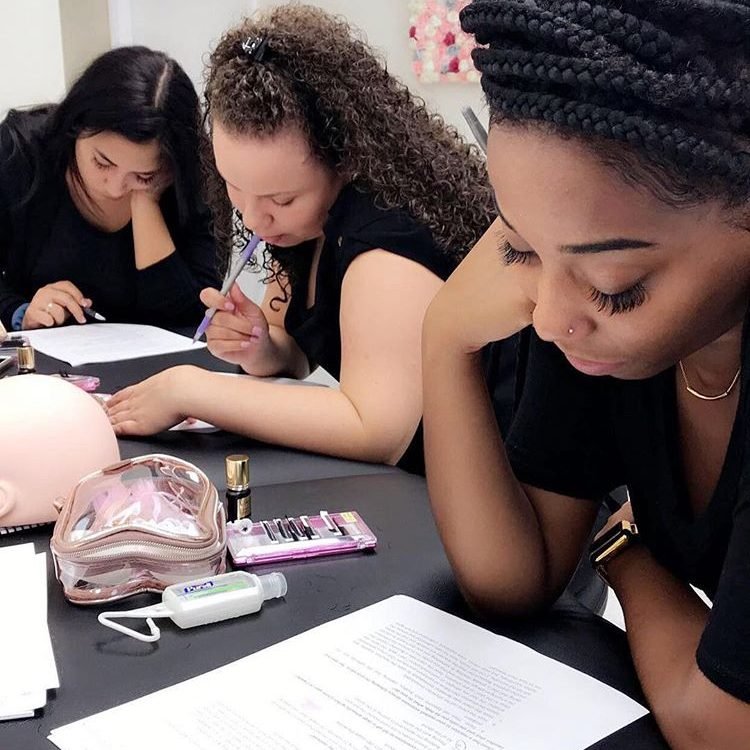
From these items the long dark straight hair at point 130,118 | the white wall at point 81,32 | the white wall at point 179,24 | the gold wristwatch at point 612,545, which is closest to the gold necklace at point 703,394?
the gold wristwatch at point 612,545

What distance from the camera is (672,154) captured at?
19.2 inches

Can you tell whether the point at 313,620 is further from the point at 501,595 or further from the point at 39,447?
the point at 39,447

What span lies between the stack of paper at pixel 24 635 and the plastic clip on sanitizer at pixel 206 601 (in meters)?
0.05

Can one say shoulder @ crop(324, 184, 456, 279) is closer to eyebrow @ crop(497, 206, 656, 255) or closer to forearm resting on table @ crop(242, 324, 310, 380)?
forearm resting on table @ crop(242, 324, 310, 380)

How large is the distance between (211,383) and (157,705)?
0.57 m

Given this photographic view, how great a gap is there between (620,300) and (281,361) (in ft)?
2.97

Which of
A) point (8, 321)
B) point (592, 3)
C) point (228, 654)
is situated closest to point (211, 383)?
point (228, 654)

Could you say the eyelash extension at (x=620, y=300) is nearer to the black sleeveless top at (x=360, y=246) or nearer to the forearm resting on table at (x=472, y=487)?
the forearm resting on table at (x=472, y=487)

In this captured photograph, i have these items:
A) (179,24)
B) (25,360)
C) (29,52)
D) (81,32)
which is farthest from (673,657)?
(179,24)

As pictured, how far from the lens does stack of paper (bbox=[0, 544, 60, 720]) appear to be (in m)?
0.58

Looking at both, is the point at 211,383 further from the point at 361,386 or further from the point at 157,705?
the point at 157,705

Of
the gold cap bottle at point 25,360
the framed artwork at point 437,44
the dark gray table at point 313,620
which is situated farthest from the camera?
the framed artwork at point 437,44

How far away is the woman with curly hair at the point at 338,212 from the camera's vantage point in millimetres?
1049

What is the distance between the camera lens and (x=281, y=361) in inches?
55.2
